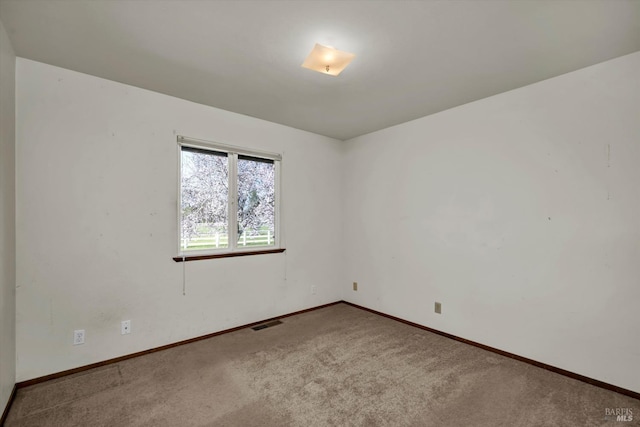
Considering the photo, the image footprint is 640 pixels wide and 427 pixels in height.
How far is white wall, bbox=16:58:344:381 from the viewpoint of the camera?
2240 mm

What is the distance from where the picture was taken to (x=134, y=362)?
2.54 meters

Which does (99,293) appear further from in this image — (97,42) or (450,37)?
(450,37)

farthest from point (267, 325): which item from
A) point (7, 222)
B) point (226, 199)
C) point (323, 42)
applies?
point (323, 42)

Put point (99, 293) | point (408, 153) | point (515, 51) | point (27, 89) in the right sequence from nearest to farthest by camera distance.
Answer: point (515, 51)
point (27, 89)
point (99, 293)
point (408, 153)

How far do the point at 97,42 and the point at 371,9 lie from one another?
6.12 ft

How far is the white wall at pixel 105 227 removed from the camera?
2.24 meters

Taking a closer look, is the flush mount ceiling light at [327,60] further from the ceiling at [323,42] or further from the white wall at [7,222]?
the white wall at [7,222]

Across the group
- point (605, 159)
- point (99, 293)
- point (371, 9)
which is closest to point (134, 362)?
point (99, 293)

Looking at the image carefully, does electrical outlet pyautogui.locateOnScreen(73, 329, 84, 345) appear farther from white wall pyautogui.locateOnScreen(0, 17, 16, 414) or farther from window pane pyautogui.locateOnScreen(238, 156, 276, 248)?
window pane pyautogui.locateOnScreen(238, 156, 276, 248)

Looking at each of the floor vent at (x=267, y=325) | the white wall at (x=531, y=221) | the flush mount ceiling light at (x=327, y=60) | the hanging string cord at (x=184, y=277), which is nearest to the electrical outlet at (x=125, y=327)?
the hanging string cord at (x=184, y=277)

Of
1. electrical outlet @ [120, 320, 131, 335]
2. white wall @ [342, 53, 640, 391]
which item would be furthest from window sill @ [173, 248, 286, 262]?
white wall @ [342, 53, 640, 391]

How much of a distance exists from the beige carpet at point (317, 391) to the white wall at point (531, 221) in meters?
0.39

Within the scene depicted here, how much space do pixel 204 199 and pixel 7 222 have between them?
1475 mm

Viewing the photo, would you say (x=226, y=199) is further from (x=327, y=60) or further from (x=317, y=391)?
(x=317, y=391)
